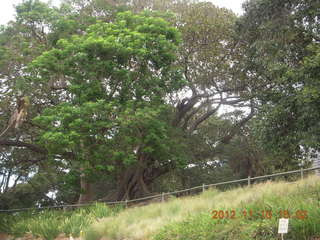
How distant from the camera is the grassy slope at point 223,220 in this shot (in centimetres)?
798

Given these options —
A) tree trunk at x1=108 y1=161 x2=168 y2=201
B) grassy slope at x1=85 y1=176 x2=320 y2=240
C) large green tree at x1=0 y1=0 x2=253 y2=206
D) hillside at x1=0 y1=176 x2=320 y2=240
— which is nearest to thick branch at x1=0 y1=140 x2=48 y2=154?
large green tree at x1=0 y1=0 x2=253 y2=206

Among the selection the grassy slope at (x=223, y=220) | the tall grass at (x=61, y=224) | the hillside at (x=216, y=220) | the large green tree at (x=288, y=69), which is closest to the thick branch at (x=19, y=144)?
the tall grass at (x=61, y=224)

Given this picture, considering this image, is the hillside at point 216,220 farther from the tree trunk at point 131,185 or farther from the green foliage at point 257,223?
the tree trunk at point 131,185

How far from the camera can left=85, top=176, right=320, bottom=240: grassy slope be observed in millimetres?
7980

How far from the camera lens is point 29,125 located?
21750 mm

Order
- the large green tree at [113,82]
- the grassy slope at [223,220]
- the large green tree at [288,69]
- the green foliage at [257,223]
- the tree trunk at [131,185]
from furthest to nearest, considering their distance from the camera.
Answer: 1. the tree trunk at [131,185]
2. the large green tree at [113,82]
3. the large green tree at [288,69]
4. the grassy slope at [223,220]
5. the green foliage at [257,223]

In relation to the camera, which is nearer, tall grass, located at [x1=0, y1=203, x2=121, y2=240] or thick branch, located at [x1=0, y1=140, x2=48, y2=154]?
tall grass, located at [x1=0, y1=203, x2=121, y2=240]

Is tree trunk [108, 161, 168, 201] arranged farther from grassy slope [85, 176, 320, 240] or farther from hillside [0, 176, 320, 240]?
grassy slope [85, 176, 320, 240]

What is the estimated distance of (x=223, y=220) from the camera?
9.52 m

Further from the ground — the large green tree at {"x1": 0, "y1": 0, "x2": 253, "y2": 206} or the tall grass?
the large green tree at {"x1": 0, "y1": 0, "x2": 253, "y2": 206}

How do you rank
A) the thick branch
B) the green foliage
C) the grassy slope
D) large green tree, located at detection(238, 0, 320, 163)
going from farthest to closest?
the thick branch
large green tree, located at detection(238, 0, 320, 163)
the grassy slope
the green foliage

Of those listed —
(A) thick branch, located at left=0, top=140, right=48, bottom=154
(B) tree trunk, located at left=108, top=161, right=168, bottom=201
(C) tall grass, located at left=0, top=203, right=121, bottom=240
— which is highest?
(A) thick branch, located at left=0, top=140, right=48, bottom=154

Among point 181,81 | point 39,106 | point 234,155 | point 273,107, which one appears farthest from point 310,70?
point 234,155

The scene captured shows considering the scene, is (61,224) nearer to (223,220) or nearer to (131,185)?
(223,220)
